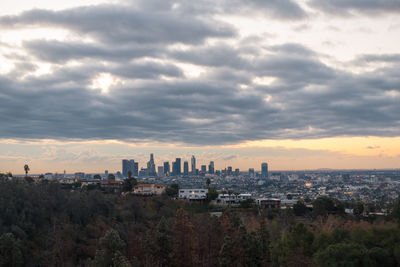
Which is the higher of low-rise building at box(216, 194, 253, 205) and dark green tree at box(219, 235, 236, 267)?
dark green tree at box(219, 235, 236, 267)

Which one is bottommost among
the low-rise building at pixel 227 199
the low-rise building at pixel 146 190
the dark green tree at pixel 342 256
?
the low-rise building at pixel 227 199

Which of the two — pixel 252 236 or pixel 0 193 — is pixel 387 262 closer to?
pixel 252 236

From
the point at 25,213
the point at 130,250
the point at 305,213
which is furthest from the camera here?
the point at 305,213

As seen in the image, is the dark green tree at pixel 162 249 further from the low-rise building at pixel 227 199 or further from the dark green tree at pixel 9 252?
the low-rise building at pixel 227 199

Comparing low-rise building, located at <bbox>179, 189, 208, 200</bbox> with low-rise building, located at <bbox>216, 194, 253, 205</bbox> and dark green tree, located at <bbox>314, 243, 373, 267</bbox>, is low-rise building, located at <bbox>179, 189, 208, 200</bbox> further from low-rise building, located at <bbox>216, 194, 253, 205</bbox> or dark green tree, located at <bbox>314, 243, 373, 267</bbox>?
dark green tree, located at <bbox>314, 243, 373, 267</bbox>

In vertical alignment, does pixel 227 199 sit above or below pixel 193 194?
below

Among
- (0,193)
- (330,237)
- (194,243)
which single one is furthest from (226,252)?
(0,193)

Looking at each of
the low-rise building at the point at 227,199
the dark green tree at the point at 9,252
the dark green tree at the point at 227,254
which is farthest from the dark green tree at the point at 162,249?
the low-rise building at the point at 227,199

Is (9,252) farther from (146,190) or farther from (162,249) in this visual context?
(146,190)

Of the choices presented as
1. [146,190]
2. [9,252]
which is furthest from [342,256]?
[146,190]

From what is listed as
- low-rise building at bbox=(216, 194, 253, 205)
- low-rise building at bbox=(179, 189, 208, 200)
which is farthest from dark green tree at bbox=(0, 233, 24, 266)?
low-rise building at bbox=(216, 194, 253, 205)

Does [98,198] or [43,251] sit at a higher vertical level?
[98,198]
